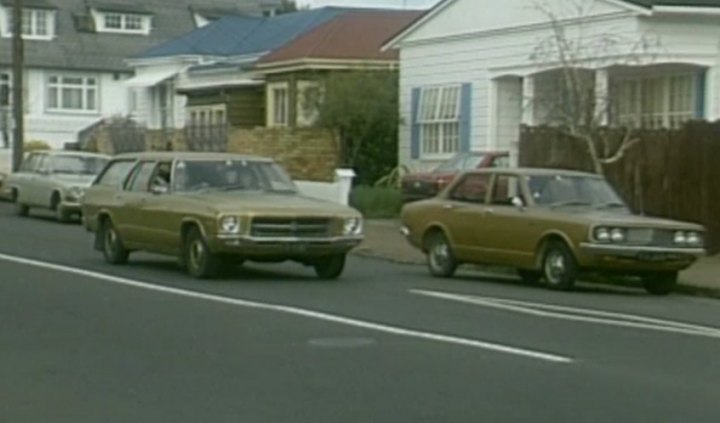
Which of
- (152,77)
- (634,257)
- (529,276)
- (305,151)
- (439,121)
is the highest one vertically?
(152,77)

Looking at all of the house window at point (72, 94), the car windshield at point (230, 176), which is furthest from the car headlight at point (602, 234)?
the house window at point (72, 94)

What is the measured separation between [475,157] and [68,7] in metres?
41.1

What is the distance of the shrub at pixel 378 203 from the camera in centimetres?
3762

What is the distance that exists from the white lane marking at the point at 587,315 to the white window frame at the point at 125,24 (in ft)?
181

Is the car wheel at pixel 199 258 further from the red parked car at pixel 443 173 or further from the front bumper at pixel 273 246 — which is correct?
the red parked car at pixel 443 173

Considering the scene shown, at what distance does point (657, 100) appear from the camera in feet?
114

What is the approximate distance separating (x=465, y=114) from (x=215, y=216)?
17.6m

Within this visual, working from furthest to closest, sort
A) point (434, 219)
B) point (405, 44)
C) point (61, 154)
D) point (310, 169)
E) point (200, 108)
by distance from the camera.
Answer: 1. point (200, 108)
2. point (310, 169)
3. point (405, 44)
4. point (61, 154)
5. point (434, 219)

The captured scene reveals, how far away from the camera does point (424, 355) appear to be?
47.8ft

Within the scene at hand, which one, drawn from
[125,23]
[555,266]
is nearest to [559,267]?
[555,266]

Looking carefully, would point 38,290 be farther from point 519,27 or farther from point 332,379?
point 519,27

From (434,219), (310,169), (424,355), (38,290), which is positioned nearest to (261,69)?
(310,169)

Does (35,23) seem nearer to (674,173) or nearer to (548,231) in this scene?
(674,173)

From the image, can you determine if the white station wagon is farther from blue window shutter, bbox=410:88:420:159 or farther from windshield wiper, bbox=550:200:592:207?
windshield wiper, bbox=550:200:592:207
